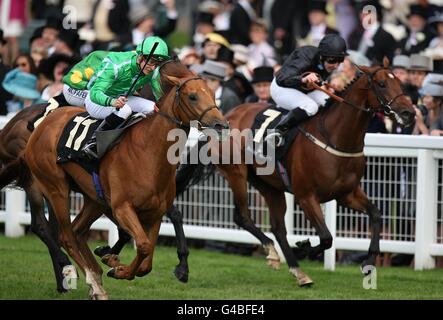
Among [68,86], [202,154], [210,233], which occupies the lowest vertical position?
[210,233]

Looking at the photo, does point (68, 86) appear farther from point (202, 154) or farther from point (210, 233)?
point (210, 233)

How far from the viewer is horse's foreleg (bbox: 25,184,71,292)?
1038 centimetres

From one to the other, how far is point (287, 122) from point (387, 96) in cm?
106

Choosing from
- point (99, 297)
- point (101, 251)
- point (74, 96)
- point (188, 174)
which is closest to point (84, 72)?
point (74, 96)

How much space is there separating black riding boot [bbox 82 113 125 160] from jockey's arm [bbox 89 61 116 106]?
18cm

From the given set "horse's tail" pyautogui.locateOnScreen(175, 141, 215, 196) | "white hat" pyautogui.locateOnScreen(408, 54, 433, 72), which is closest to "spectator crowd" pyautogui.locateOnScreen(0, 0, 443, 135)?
"white hat" pyautogui.locateOnScreen(408, 54, 433, 72)

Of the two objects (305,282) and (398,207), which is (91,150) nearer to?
(305,282)

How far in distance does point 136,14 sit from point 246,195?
269 inches

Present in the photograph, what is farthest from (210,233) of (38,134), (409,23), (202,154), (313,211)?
(409,23)

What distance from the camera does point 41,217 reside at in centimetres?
1081

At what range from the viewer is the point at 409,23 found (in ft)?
54.7

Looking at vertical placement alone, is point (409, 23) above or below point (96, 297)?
above

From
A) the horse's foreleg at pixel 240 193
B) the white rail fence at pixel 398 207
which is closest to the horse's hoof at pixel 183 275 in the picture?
the horse's foreleg at pixel 240 193
